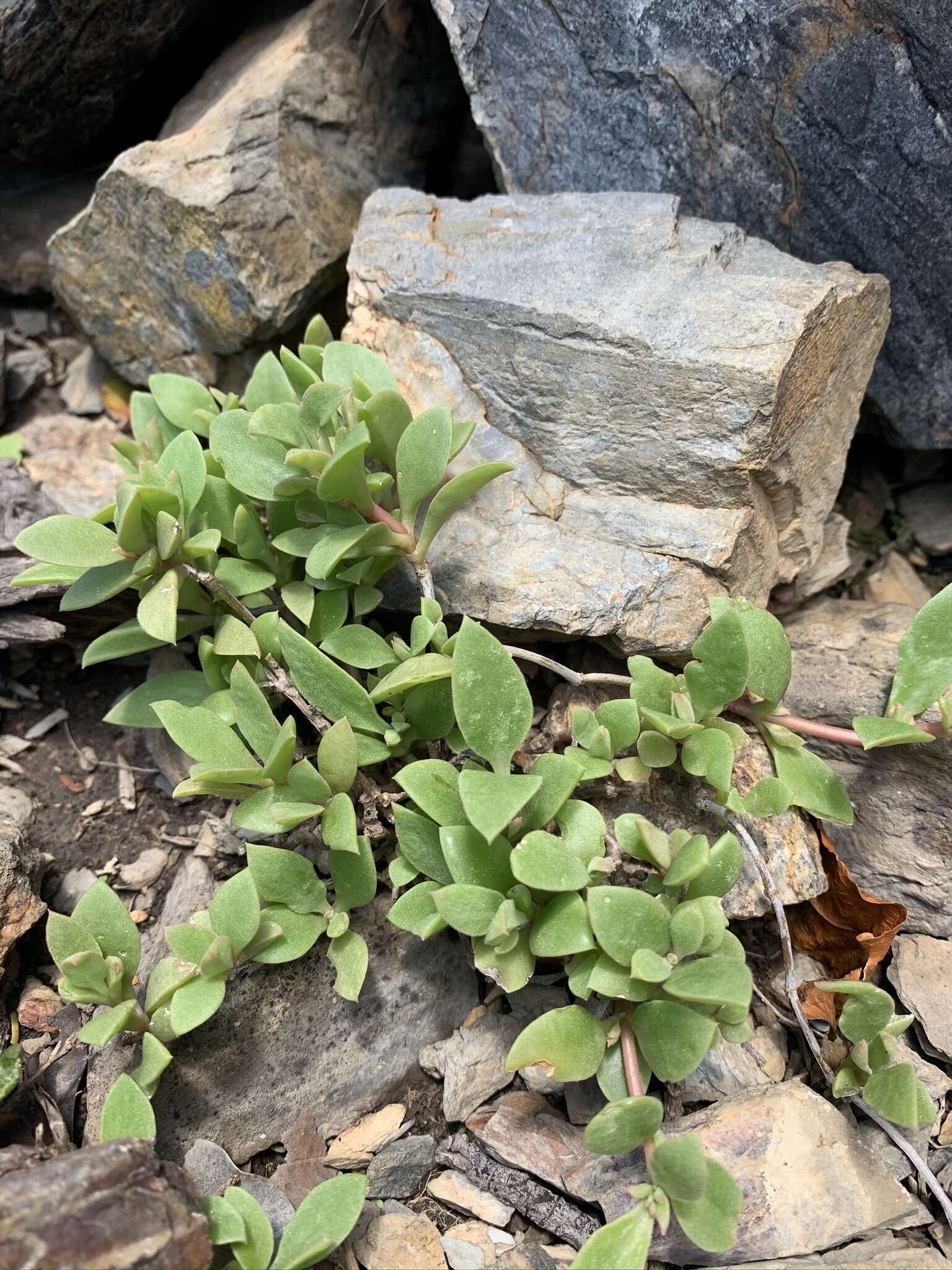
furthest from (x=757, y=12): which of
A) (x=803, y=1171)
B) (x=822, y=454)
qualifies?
(x=803, y=1171)

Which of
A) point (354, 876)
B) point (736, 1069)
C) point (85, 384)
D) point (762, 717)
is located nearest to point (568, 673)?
point (762, 717)

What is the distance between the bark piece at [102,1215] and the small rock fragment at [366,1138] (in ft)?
1.41

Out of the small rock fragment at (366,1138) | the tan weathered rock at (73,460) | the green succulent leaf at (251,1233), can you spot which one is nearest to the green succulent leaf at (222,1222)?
the green succulent leaf at (251,1233)

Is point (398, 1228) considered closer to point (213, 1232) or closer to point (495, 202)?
point (213, 1232)

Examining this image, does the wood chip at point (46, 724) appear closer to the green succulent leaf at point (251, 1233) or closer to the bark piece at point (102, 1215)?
the bark piece at point (102, 1215)

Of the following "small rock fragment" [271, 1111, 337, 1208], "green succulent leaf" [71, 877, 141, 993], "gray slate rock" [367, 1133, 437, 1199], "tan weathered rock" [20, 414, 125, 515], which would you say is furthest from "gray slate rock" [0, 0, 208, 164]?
"gray slate rock" [367, 1133, 437, 1199]

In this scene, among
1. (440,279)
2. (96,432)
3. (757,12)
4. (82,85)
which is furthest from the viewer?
(96,432)

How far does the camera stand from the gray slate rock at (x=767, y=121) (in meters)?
2.38

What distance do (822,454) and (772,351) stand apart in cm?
41

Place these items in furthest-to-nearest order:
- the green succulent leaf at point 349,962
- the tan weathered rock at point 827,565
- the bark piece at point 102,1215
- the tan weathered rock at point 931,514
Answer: the tan weathered rock at point 931,514 < the tan weathered rock at point 827,565 < the green succulent leaf at point 349,962 < the bark piece at point 102,1215

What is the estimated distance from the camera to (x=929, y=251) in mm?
2547

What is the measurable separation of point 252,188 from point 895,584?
2.23 meters

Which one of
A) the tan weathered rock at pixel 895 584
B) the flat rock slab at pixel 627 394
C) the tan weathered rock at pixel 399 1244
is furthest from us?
the tan weathered rock at pixel 895 584

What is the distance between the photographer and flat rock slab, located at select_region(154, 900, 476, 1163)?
1.99 meters
